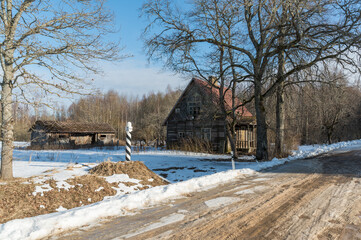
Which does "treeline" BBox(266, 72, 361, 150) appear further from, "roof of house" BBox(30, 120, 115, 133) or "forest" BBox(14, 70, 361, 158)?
"roof of house" BBox(30, 120, 115, 133)

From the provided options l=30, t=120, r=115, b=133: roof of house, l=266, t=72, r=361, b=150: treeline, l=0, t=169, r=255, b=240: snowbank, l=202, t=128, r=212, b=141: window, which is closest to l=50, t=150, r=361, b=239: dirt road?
l=0, t=169, r=255, b=240: snowbank

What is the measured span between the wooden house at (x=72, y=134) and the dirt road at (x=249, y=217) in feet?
98.0

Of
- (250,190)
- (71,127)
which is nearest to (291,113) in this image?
(250,190)

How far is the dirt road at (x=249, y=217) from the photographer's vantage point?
3.94 metres

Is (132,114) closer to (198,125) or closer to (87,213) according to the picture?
(198,125)

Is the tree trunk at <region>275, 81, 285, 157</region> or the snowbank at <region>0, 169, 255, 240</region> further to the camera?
the tree trunk at <region>275, 81, 285, 157</region>

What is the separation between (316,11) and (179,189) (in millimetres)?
10809

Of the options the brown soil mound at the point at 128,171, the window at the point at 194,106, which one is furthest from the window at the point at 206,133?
the brown soil mound at the point at 128,171

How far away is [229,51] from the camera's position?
1830 cm

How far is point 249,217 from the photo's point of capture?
4.67 m

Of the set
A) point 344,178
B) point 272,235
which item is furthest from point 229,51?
point 272,235

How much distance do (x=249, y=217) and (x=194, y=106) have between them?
80.6ft

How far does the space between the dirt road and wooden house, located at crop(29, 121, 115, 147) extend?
2988 cm

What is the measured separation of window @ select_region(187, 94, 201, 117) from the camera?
28.6 m
